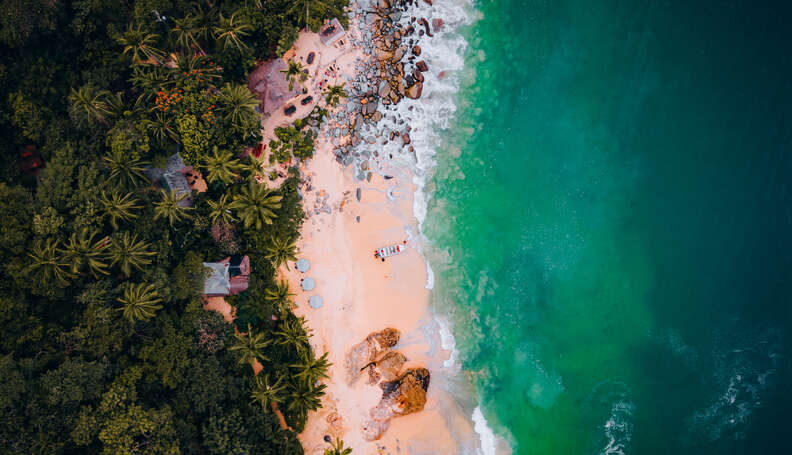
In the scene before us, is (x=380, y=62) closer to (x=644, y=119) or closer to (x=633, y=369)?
(x=644, y=119)

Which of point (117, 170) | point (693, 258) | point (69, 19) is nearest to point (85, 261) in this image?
point (117, 170)

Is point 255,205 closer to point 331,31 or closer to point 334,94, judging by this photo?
point 334,94

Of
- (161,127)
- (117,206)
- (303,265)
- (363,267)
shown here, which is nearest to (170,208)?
(117,206)

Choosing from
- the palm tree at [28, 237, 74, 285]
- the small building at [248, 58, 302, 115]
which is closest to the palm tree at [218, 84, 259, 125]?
the small building at [248, 58, 302, 115]

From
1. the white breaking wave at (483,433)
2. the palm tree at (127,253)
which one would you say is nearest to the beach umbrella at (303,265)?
the palm tree at (127,253)

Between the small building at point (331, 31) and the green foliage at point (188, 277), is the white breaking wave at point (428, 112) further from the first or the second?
the green foliage at point (188, 277)

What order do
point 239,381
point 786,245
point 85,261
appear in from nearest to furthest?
point 85,261, point 239,381, point 786,245
